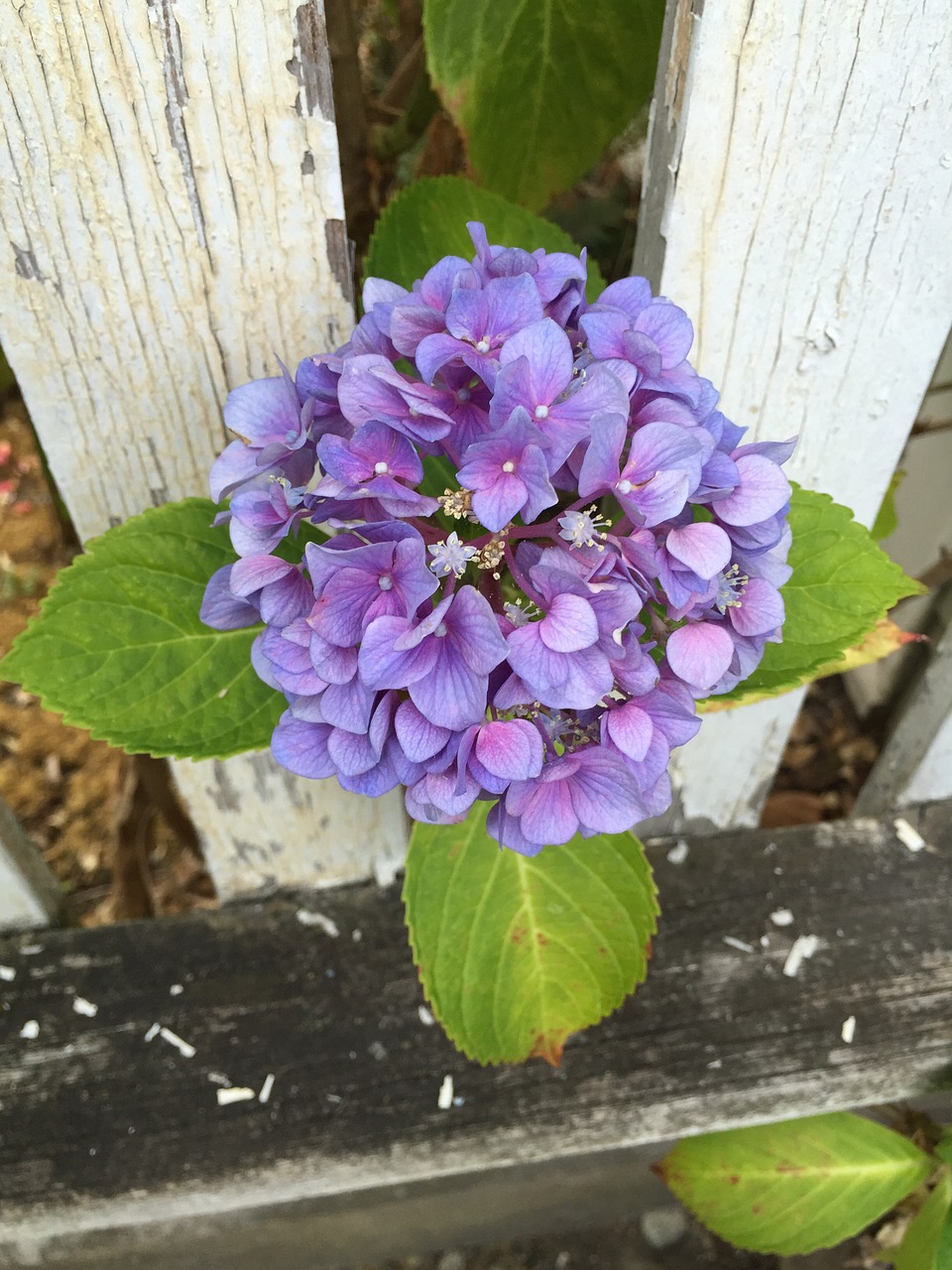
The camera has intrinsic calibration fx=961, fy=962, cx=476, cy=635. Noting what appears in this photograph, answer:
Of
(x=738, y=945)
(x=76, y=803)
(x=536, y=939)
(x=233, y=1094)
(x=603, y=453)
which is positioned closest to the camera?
(x=603, y=453)

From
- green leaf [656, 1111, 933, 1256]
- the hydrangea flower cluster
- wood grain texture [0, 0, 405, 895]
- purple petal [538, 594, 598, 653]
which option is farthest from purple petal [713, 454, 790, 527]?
green leaf [656, 1111, 933, 1256]

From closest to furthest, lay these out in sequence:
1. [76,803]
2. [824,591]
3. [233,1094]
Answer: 1. [824,591]
2. [233,1094]
3. [76,803]

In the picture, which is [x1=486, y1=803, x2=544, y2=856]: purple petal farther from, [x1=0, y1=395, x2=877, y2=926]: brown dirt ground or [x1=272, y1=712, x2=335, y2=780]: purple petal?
[x1=0, y1=395, x2=877, y2=926]: brown dirt ground

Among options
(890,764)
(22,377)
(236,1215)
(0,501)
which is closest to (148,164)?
(22,377)

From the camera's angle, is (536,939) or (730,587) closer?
(730,587)

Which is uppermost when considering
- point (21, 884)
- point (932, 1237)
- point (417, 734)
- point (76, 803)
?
point (417, 734)

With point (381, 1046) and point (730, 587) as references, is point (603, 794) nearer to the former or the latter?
point (730, 587)

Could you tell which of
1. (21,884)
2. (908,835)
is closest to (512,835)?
(21,884)

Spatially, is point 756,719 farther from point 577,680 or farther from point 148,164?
point 148,164
